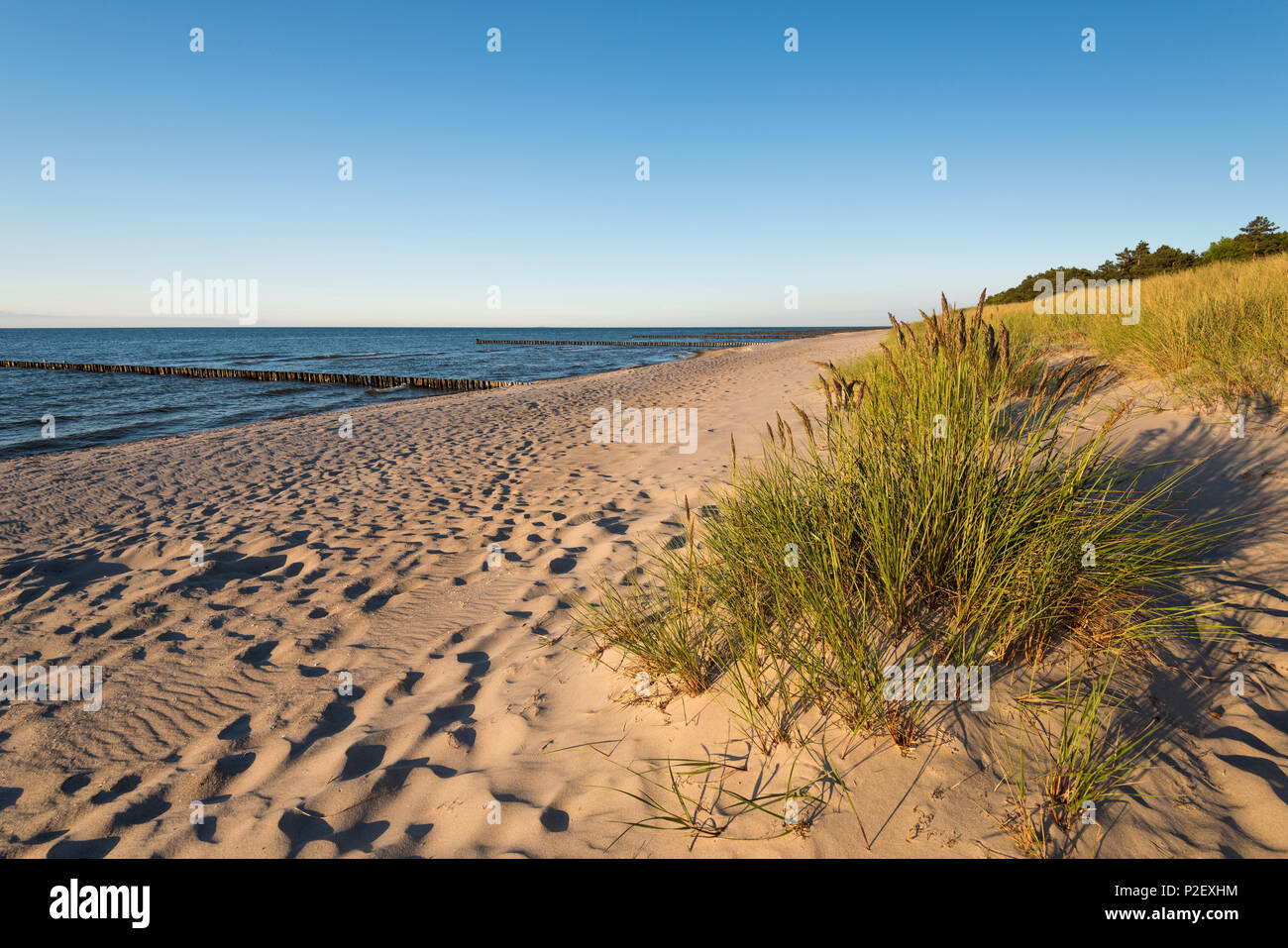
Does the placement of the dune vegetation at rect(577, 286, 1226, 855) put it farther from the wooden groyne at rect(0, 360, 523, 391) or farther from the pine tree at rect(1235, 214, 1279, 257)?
the pine tree at rect(1235, 214, 1279, 257)

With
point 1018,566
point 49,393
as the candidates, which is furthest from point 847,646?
point 49,393

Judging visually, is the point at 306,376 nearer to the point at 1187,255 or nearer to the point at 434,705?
the point at 434,705

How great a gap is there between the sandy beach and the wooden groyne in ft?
53.1

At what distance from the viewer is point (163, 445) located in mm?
10500

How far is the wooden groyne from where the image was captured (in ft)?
73.9

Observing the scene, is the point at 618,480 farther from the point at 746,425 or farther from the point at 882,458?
the point at 882,458

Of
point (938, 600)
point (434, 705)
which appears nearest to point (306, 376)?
point (434, 705)

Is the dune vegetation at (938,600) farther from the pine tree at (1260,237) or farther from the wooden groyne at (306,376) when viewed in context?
the pine tree at (1260,237)

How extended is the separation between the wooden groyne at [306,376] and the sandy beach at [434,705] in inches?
637

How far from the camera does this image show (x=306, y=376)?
26641 millimetres

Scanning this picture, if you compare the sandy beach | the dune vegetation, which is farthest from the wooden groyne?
the dune vegetation

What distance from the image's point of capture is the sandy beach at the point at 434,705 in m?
1.86

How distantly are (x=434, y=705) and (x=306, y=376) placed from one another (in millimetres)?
28647
